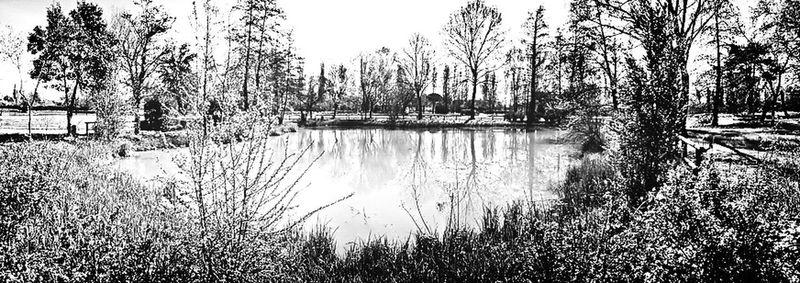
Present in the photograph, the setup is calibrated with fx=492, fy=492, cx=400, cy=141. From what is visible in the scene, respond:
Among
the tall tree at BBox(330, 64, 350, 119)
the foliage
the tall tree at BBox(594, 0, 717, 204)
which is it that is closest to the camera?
the tall tree at BBox(594, 0, 717, 204)

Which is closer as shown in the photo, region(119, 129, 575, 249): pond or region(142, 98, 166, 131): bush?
region(119, 129, 575, 249): pond

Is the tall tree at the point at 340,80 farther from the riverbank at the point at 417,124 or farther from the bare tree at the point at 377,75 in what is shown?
the riverbank at the point at 417,124

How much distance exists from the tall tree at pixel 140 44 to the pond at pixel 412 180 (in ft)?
25.8

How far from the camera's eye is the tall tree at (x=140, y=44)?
23.9m

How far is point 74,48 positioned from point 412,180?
19.5 meters

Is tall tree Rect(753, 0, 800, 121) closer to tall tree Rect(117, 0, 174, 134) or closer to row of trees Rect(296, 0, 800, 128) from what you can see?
row of trees Rect(296, 0, 800, 128)

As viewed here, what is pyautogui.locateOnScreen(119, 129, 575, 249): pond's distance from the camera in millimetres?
8258

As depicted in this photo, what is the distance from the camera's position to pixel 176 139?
20703 mm

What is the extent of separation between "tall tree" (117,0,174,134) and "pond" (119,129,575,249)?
310 inches

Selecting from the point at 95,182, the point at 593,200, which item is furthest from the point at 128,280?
the point at 593,200

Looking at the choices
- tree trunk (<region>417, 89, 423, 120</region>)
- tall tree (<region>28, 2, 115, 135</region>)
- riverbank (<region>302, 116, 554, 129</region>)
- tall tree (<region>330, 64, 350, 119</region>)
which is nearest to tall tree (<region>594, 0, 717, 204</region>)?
tall tree (<region>28, 2, 115, 135</region>)

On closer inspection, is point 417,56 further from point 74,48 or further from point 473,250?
point 473,250

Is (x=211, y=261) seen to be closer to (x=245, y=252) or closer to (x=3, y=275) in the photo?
(x=245, y=252)

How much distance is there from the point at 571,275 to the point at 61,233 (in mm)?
4625
